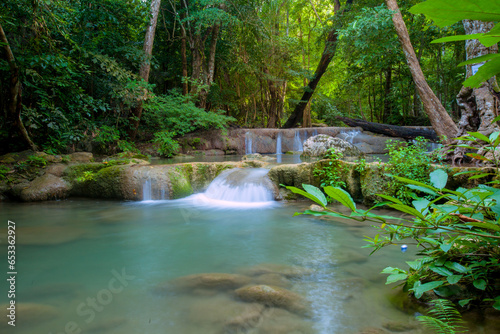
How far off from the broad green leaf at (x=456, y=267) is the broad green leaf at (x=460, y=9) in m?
1.60

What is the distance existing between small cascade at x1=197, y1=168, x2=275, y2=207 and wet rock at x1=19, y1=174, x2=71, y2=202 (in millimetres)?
3122

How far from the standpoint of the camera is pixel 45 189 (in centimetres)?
625

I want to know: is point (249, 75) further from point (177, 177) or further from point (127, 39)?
point (177, 177)

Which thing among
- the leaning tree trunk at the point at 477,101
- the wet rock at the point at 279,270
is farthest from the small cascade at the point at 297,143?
the wet rock at the point at 279,270

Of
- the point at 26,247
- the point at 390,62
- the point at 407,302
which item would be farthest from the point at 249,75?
the point at 407,302

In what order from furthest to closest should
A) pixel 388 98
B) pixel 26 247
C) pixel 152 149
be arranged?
pixel 388 98 < pixel 152 149 < pixel 26 247

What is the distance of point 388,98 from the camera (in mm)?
16891

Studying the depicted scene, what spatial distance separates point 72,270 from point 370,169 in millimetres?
4762

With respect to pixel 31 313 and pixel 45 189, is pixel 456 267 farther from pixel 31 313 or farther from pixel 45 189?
pixel 45 189

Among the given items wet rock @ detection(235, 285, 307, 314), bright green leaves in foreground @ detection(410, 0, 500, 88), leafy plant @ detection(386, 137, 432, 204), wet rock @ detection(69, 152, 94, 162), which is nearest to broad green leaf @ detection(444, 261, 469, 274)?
wet rock @ detection(235, 285, 307, 314)

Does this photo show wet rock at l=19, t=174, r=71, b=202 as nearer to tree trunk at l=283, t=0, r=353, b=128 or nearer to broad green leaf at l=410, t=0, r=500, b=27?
broad green leaf at l=410, t=0, r=500, b=27

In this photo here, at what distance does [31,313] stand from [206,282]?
1.31 m

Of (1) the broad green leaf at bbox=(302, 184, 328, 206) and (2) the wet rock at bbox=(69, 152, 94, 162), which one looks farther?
(2) the wet rock at bbox=(69, 152, 94, 162)

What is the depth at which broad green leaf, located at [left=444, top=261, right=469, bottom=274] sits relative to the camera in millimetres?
1615
